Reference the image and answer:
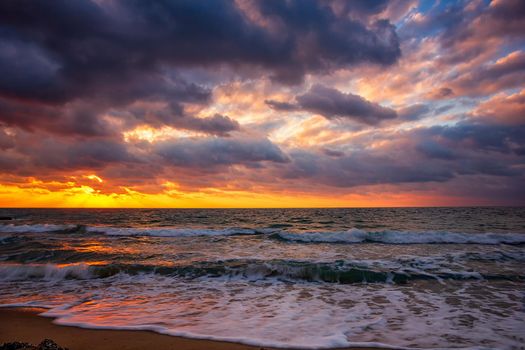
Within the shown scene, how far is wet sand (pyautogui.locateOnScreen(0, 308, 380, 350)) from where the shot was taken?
4.93 metres

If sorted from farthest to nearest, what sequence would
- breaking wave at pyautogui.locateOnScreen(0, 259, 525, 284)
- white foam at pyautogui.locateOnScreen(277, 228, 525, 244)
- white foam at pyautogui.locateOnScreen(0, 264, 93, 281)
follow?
white foam at pyautogui.locateOnScreen(277, 228, 525, 244) → white foam at pyautogui.locateOnScreen(0, 264, 93, 281) → breaking wave at pyautogui.locateOnScreen(0, 259, 525, 284)

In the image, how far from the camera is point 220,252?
1553cm

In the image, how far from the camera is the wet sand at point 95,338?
16.2 ft

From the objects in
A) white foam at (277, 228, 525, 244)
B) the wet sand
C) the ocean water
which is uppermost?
the wet sand

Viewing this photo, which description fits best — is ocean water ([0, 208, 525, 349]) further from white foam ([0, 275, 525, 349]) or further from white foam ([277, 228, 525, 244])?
white foam ([277, 228, 525, 244])

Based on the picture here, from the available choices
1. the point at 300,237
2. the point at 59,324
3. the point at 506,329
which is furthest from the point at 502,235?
the point at 59,324

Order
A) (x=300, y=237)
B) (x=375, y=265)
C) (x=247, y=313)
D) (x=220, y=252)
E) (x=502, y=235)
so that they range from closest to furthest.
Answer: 1. (x=247, y=313)
2. (x=375, y=265)
3. (x=220, y=252)
4. (x=502, y=235)
5. (x=300, y=237)

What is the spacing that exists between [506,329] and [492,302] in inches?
83.3

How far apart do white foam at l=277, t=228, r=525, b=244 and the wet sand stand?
1696cm

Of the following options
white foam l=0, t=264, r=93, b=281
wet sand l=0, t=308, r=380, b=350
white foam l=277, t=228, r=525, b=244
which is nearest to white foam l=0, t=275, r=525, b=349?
wet sand l=0, t=308, r=380, b=350

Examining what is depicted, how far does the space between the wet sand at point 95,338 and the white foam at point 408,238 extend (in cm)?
1696

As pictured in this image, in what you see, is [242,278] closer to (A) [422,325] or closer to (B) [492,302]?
(A) [422,325]

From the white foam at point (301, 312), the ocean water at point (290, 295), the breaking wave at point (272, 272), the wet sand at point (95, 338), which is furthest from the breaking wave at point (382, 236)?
the wet sand at point (95, 338)

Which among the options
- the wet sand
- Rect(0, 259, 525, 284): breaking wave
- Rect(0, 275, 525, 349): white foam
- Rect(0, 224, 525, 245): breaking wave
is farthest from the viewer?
Rect(0, 224, 525, 245): breaking wave
